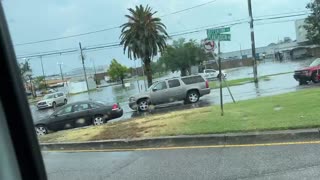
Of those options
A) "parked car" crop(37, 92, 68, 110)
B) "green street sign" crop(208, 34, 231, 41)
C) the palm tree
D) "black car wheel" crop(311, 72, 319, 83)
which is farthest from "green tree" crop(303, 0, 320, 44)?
"green street sign" crop(208, 34, 231, 41)

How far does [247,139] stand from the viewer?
31.3 feet

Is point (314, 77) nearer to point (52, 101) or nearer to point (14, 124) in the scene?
point (52, 101)

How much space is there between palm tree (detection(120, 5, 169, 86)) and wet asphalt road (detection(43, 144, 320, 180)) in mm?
30872

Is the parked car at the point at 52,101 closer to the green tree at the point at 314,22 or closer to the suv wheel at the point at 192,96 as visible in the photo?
the suv wheel at the point at 192,96

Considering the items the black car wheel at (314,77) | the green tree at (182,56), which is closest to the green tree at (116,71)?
the green tree at (182,56)

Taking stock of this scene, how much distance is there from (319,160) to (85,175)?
3817 millimetres

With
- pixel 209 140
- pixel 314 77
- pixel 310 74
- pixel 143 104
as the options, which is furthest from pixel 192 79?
pixel 209 140

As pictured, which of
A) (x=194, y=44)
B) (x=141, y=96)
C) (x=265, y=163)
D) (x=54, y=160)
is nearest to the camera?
(x=265, y=163)

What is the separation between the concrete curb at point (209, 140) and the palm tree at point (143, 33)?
29008mm

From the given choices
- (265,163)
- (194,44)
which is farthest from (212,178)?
(194,44)

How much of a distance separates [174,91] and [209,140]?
15407mm

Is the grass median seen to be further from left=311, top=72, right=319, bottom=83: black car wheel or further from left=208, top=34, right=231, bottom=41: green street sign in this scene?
left=311, top=72, right=319, bottom=83: black car wheel

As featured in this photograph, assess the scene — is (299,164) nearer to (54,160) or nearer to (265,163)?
(265,163)

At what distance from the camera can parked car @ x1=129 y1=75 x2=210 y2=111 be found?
25.0m
